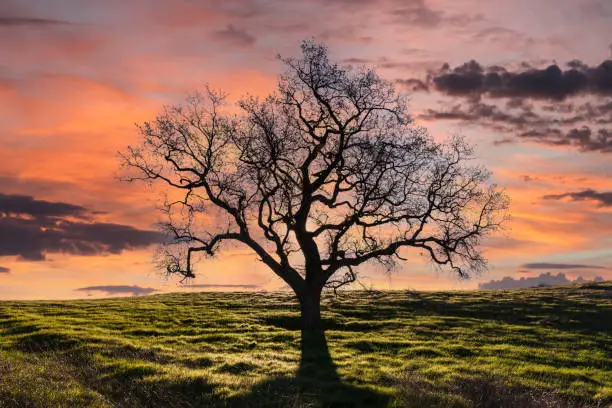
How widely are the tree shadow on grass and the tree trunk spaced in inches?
406

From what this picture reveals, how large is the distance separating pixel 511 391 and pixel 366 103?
18.5 meters

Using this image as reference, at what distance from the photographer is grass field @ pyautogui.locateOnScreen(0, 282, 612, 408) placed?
1953cm

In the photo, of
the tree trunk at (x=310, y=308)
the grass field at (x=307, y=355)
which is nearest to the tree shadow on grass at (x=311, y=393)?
the grass field at (x=307, y=355)

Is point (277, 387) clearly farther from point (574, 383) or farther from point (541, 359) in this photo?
point (541, 359)

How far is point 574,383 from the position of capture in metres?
24.9

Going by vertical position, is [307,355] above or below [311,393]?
above

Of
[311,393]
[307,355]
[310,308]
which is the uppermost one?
[310,308]

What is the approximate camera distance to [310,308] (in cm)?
3541

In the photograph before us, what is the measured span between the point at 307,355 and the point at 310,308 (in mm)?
7619

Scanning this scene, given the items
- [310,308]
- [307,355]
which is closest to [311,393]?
[307,355]

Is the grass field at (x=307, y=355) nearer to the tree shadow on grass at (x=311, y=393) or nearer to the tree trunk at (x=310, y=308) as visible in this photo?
the tree shadow on grass at (x=311, y=393)

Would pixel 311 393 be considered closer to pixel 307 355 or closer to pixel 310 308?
pixel 307 355

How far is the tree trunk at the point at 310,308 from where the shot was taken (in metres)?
35.2

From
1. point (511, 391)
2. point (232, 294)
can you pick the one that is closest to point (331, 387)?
point (511, 391)
